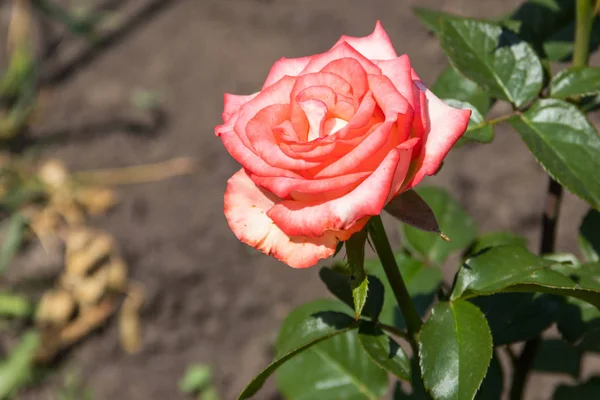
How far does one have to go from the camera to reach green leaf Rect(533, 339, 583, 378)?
3.53 ft

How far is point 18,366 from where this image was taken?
6.60ft

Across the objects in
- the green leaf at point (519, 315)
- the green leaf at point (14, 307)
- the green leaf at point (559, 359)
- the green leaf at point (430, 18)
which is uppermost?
the green leaf at point (430, 18)

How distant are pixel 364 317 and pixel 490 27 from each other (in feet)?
1.18

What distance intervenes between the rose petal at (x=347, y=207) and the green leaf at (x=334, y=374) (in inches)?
22.7

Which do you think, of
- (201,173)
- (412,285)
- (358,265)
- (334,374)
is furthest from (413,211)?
(201,173)

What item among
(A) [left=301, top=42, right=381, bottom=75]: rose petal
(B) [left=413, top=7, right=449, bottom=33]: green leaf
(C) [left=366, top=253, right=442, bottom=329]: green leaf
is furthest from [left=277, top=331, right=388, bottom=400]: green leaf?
(A) [left=301, top=42, right=381, bottom=75]: rose petal

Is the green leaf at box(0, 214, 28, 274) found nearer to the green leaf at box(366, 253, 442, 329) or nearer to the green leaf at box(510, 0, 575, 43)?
the green leaf at box(366, 253, 442, 329)

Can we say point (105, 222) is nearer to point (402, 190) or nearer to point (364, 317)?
point (364, 317)

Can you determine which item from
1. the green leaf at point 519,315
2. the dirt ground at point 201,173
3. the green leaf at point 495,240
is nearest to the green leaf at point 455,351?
the green leaf at point 519,315

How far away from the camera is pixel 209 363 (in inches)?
80.1

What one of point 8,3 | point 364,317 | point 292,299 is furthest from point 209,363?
point 8,3

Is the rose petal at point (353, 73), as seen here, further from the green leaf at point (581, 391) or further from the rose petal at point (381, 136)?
the green leaf at point (581, 391)

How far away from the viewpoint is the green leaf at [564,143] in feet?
2.21

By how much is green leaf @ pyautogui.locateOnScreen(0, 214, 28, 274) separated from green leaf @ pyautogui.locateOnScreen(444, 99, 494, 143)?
5.99 ft
